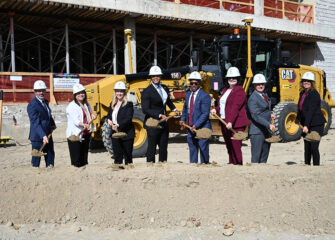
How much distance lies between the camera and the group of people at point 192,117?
5012mm

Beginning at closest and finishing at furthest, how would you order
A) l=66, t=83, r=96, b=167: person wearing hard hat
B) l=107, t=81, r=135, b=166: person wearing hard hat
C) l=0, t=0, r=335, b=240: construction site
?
l=0, t=0, r=335, b=240: construction site → l=66, t=83, r=96, b=167: person wearing hard hat → l=107, t=81, r=135, b=166: person wearing hard hat

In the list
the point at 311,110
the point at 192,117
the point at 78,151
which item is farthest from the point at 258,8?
the point at 78,151

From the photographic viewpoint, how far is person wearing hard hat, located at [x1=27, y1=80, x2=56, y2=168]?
5.02 m

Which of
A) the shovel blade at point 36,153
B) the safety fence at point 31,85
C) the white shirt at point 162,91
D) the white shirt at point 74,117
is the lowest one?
the shovel blade at point 36,153

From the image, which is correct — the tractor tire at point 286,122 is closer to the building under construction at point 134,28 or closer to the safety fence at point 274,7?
the building under construction at point 134,28

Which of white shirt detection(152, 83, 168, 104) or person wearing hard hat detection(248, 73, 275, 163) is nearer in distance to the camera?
person wearing hard hat detection(248, 73, 275, 163)

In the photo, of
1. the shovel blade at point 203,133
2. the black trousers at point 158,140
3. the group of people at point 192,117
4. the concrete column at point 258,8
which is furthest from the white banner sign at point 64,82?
the concrete column at point 258,8

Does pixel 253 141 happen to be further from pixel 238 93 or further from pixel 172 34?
pixel 172 34

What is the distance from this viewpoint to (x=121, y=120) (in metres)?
5.25

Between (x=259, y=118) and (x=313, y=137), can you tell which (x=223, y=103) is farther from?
(x=313, y=137)

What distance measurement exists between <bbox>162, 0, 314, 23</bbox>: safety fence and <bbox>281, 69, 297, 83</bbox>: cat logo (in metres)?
6.77

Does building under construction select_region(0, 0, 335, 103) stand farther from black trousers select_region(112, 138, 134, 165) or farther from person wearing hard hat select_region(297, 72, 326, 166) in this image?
person wearing hard hat select_region(297, 72, 326, 166)

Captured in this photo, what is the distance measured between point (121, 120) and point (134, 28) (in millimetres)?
9897

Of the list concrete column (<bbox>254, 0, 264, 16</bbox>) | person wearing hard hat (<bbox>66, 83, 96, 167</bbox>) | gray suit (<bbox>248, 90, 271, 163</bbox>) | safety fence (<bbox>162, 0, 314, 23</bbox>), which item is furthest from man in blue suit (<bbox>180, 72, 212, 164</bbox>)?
concrete column (<bbox>254, 0, 264, 16</bbox>)
